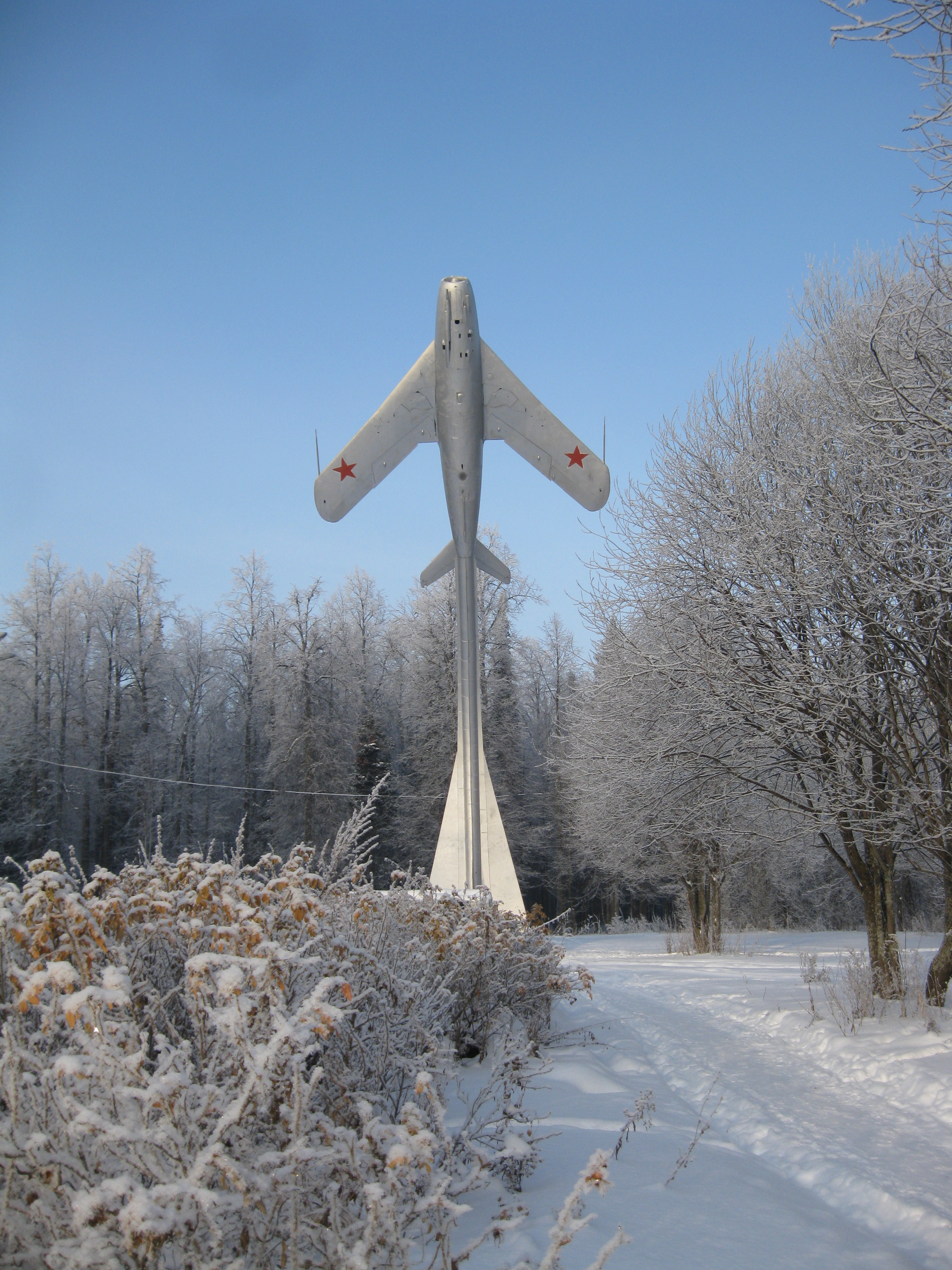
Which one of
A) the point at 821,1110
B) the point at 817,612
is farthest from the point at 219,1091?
the point at 817,612

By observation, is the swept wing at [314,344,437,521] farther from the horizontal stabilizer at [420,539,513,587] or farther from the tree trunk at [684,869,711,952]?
the tree trunk at [684,869,711,952]

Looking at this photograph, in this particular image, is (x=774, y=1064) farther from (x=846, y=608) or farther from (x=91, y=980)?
(x=91, y=980)

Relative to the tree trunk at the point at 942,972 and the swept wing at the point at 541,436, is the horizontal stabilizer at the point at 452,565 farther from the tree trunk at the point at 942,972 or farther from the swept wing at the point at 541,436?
the tree trunk at the point at 942,972

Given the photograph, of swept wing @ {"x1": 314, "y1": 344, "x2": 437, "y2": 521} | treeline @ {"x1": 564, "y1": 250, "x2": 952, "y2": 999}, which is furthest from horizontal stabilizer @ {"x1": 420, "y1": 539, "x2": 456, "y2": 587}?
treeline @ {"x1": 564, "y1": 250, "x2": 952, "y2": 999}

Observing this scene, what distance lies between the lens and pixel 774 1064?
18.6 feet

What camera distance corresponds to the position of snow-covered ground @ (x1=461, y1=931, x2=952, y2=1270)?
266cm

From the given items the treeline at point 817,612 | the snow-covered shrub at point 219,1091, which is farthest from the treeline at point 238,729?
the snow-covered shrub at point 219,1091

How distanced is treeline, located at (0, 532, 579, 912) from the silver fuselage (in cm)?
923

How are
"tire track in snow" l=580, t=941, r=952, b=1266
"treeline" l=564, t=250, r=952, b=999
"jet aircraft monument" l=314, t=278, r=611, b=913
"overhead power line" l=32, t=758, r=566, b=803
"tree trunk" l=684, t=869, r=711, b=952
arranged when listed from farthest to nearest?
"overhead power line" l=32, t=758, r=566, b=803
"tree trunk" l=684, t=869, r=711, b=952
"jet aircraft monument" l=314, t=278, r=611, b=913
"treeline" l=564, t=250, r=952, b=999
"tire track in snow" l=580, t=941, r=952, b=1266

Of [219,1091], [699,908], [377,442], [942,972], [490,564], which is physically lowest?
[699,908]

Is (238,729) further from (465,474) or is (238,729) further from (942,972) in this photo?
(942,972)

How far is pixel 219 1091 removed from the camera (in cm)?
186

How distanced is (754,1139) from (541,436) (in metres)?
10.5

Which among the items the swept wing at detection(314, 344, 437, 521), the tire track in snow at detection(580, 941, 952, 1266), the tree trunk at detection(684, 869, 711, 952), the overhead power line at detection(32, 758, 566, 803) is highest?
the swept wing at detection(314, 344, 437, 521)
